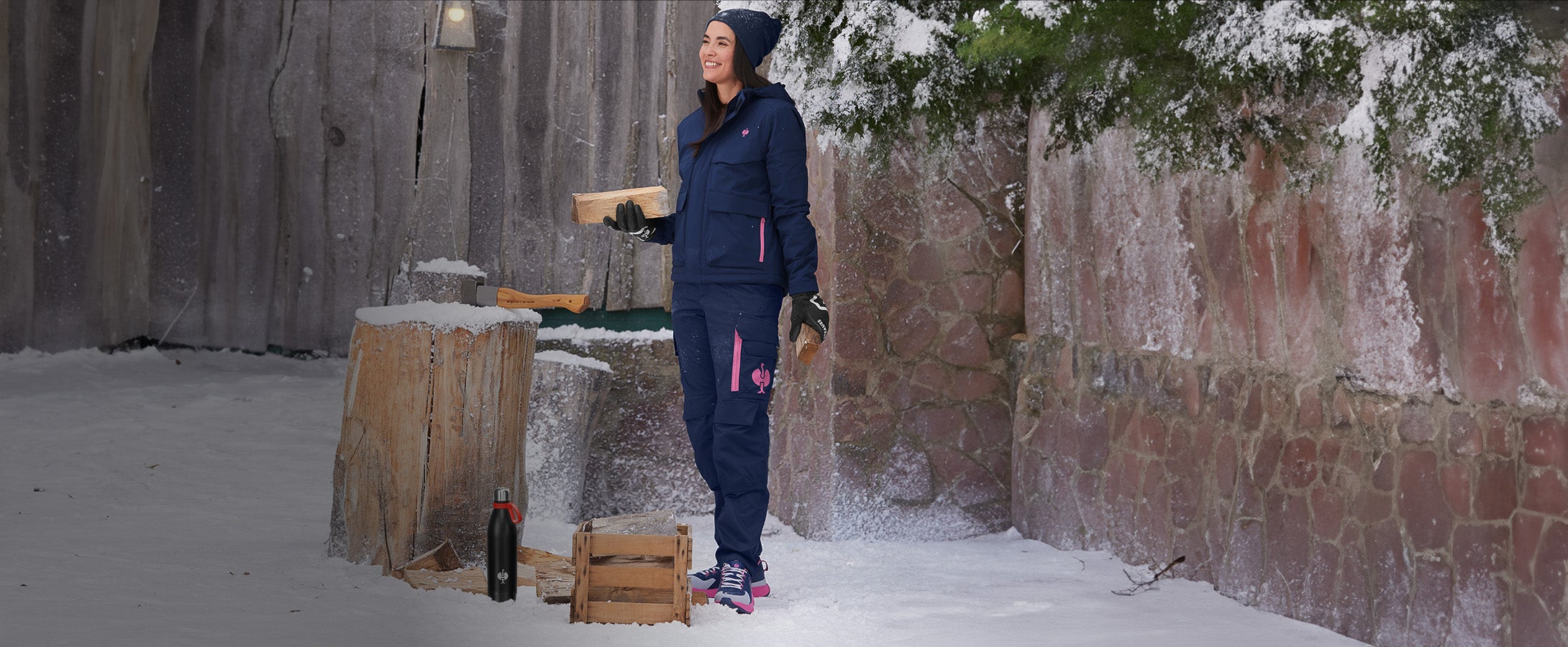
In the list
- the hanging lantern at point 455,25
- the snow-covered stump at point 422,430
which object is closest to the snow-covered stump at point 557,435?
the snow-covered stump at point 422,430

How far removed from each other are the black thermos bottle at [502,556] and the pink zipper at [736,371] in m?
0.65

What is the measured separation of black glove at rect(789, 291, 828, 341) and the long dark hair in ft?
1.68

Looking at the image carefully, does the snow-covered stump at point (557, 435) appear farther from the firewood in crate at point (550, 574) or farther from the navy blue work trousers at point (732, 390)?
the navy blue work trousers at point (732, 390)

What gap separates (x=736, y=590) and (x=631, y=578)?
285 mm

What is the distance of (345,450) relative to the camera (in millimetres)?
3756

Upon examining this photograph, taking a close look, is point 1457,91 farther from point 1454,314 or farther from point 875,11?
point 875,11

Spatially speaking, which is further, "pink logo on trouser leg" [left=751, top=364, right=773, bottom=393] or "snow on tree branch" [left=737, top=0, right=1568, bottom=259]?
"pink logo on trouser leg" [left=751, top=364, right=773, bottom=393]

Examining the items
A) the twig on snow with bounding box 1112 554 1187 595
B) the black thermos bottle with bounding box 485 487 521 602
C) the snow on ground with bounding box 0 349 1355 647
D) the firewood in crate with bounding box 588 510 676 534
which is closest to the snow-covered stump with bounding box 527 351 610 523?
the snow on ground with bounding box 0 349 1355 647

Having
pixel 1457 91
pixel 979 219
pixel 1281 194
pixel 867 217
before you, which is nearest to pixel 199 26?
pixel 867 217

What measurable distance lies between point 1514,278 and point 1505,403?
0.88 ft

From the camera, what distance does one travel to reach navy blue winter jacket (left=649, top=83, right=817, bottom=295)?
346 centimetres

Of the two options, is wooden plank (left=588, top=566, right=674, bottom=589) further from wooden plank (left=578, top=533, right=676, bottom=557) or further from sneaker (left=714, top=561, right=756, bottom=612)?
sneaker (left=714, top=561, right=756, bottom=612)

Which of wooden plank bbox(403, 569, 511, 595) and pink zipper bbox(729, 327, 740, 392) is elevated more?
pink zipper bbox(729, 327, 740, 392)

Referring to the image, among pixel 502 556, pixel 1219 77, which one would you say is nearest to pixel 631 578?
pixel 502 556
